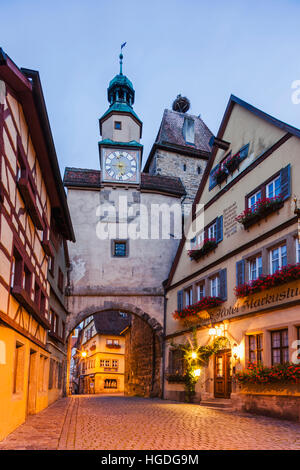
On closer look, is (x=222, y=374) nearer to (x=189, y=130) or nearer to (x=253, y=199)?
(x=253, y=199)

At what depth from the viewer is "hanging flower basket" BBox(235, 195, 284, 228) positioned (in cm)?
1260

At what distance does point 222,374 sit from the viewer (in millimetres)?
15242

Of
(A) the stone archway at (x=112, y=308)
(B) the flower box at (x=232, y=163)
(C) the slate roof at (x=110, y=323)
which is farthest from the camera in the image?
(C) the slate roof at (x=110, y=323)

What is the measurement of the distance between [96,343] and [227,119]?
29.1 metres

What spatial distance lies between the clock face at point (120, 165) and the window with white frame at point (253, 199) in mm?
9815

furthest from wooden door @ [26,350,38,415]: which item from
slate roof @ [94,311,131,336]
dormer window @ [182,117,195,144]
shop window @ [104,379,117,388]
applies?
shop window @ [104,379,117,388]

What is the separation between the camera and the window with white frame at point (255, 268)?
13.5 meters

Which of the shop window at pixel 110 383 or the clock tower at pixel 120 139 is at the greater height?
the clock tower at pixel 120 139

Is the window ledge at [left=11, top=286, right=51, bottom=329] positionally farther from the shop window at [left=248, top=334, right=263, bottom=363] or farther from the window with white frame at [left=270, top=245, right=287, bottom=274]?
the window with white frame at [left=270, top=245, right=287, bottom=274]

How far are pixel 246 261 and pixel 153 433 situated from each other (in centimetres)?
689

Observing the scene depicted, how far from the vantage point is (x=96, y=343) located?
42.2m

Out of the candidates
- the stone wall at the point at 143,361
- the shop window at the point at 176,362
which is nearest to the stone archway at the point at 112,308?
the stone wall at the point at 143,361

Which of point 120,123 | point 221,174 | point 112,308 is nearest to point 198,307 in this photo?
point 221,174

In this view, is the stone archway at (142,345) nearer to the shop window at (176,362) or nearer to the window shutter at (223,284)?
the shop window at (176,362)
